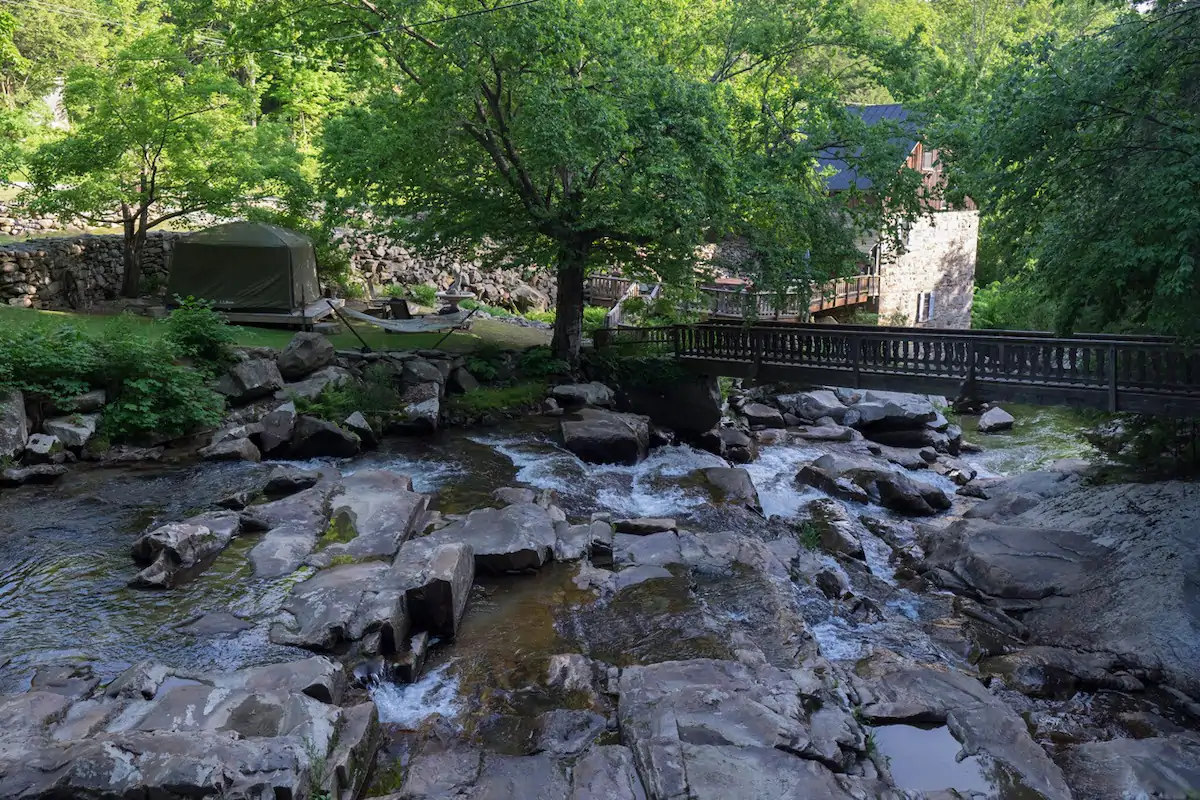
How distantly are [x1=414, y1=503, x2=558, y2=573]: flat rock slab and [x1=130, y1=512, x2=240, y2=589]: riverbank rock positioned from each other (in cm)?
233

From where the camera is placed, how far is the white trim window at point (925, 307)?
36688 mm

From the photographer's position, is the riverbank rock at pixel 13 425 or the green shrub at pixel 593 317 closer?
the riverbank rock at pixel 13 425

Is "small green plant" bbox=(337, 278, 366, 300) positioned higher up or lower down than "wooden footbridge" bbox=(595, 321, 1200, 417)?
higher up

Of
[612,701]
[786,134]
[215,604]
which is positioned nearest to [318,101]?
[786,134]

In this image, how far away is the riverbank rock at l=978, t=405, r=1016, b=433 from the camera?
22606mm

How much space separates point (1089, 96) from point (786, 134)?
8.25 meters

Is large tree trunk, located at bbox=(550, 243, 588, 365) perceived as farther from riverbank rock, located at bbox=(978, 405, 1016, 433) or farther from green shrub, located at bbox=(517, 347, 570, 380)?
riverbank rock, located at bbox=(978, 405, 1016, 433)

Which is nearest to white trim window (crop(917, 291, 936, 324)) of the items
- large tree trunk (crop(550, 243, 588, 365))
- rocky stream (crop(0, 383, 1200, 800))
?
large tree trunk (crop(550, 243, 588, 365))

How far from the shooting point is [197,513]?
11.4 m

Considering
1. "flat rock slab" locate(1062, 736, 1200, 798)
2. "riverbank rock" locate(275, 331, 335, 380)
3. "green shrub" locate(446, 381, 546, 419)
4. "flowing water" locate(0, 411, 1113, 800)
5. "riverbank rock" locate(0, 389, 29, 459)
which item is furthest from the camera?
"green shrub" locate(446, 381, 546, 419)

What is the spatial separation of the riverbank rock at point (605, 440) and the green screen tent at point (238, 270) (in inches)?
362

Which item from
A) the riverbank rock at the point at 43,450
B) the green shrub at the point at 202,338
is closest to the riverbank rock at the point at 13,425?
the riverbank rock at the point at 43,450

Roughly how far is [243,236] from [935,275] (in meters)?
→ 27.7

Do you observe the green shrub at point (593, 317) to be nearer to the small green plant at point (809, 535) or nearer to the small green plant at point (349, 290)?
the small green plant at point (349, 290)
